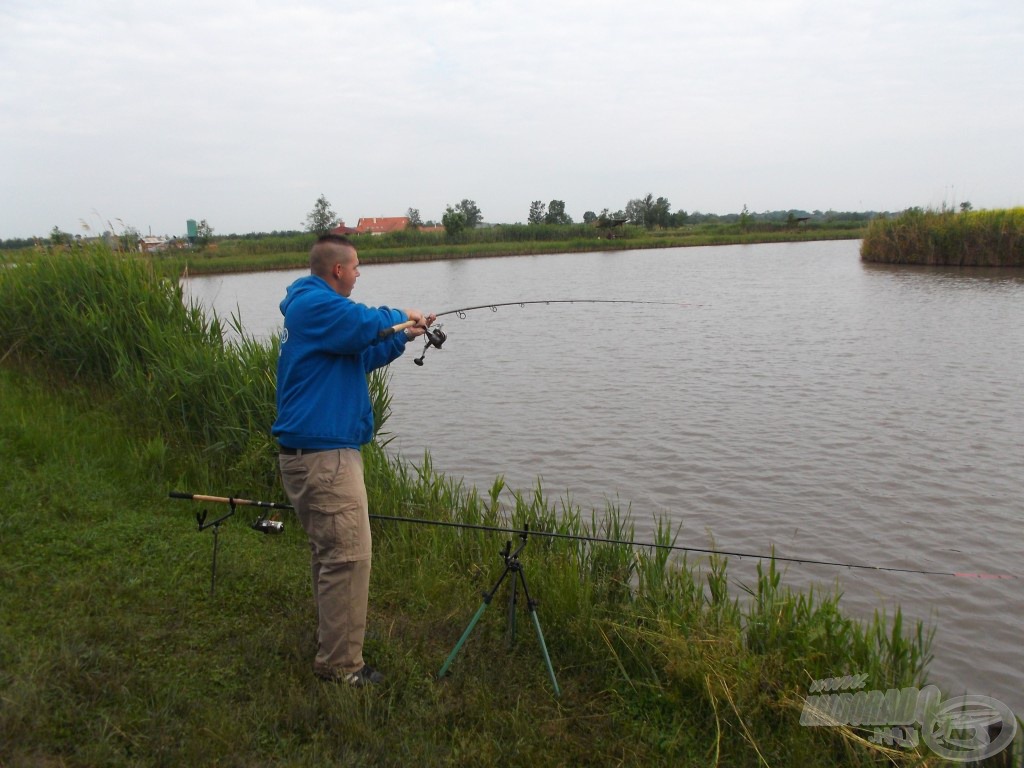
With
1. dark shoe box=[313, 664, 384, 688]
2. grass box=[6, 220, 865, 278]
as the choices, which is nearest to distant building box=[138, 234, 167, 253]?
dark shoe box=[313, 664, 384, 688]

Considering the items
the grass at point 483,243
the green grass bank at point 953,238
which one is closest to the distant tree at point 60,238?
the grass at point 483,243

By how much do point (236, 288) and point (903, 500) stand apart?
1041 inches

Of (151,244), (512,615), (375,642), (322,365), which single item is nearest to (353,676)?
(375,642)

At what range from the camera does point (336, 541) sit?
3.44 m

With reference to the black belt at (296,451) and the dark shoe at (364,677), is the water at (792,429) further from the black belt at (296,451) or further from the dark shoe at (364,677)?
the black belt at (296,451)

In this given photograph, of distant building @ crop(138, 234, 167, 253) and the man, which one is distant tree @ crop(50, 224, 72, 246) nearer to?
distant building @ crop(138, 234, 167, 253)

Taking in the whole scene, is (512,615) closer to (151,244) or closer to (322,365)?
(322,365)

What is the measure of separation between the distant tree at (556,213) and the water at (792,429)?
203 ft

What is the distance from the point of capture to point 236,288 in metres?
29.6

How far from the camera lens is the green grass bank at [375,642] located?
311 cm

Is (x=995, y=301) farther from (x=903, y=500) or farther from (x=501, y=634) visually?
(x=501, y=634)

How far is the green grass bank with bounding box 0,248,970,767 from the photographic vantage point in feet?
10.2

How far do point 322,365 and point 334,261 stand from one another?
1.50 ft

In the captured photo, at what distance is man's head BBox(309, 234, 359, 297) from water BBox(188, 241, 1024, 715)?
3341 mm
